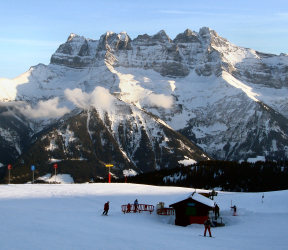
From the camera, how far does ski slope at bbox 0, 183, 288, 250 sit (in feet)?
116

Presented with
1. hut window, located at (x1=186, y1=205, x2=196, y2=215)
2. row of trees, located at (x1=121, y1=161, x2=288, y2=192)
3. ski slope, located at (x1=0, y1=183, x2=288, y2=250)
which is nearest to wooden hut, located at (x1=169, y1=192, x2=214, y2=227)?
hut window, located at (x1=186, y1=205, x2=196, y2=215)

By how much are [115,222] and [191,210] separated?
13.9 metres

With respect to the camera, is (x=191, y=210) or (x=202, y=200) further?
(x=202, y=200)

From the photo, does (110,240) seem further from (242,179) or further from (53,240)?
(242,179)

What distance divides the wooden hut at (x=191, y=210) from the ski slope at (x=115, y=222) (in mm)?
1439

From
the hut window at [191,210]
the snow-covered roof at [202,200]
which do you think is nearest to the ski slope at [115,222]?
the hut window at [191,210]

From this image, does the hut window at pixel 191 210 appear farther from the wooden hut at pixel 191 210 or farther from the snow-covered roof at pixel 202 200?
the snow-covered roof at pixel 202 200

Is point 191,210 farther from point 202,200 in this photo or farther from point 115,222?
point 115,222

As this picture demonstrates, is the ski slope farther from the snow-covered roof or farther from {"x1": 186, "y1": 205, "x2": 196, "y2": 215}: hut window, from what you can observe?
the snow-covered roof

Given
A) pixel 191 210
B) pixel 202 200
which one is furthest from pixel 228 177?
pixel 191 210

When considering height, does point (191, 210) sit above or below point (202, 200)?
below

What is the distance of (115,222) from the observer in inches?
1977

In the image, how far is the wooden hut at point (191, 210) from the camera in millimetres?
59125

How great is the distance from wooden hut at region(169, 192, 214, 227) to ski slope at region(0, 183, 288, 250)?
1.44 meters
